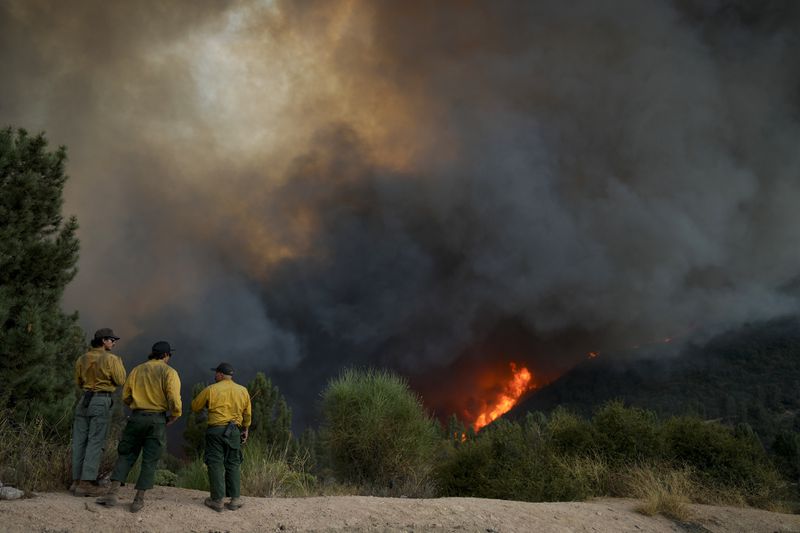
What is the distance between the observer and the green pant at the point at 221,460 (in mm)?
8749

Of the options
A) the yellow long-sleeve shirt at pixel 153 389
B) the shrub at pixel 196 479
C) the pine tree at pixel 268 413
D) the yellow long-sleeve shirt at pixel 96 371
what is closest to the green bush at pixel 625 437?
the shrub at pixel 196 479

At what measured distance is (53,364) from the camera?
1437cm

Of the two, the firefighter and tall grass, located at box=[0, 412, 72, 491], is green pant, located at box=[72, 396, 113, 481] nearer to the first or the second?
the firefighter

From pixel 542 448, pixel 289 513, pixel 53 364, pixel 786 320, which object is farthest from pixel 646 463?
pixel 786 320

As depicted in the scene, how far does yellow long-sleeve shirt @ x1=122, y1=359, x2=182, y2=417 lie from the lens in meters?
8.52

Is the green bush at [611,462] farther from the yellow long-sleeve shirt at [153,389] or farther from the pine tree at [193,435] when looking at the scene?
the pine tree at [193,435]

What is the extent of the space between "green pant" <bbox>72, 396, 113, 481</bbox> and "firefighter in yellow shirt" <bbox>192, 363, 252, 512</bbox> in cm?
148

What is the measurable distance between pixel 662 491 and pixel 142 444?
11336 mm

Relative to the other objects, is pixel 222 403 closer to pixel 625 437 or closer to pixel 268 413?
pixel 625 437

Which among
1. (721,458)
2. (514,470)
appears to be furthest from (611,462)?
(721,458)

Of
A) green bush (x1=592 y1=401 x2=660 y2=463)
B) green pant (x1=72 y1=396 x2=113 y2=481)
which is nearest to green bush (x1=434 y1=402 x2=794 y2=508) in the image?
green bush (x1=592 y1=401 x2=660 y2=463)

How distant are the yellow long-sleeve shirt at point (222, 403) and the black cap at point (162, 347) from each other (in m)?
0.88

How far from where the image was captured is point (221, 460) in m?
8.88

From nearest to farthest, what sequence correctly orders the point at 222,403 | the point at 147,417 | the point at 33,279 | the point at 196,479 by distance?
the point at 147,417, the point at 222,403, the point at 196,479, the point at 33,279
